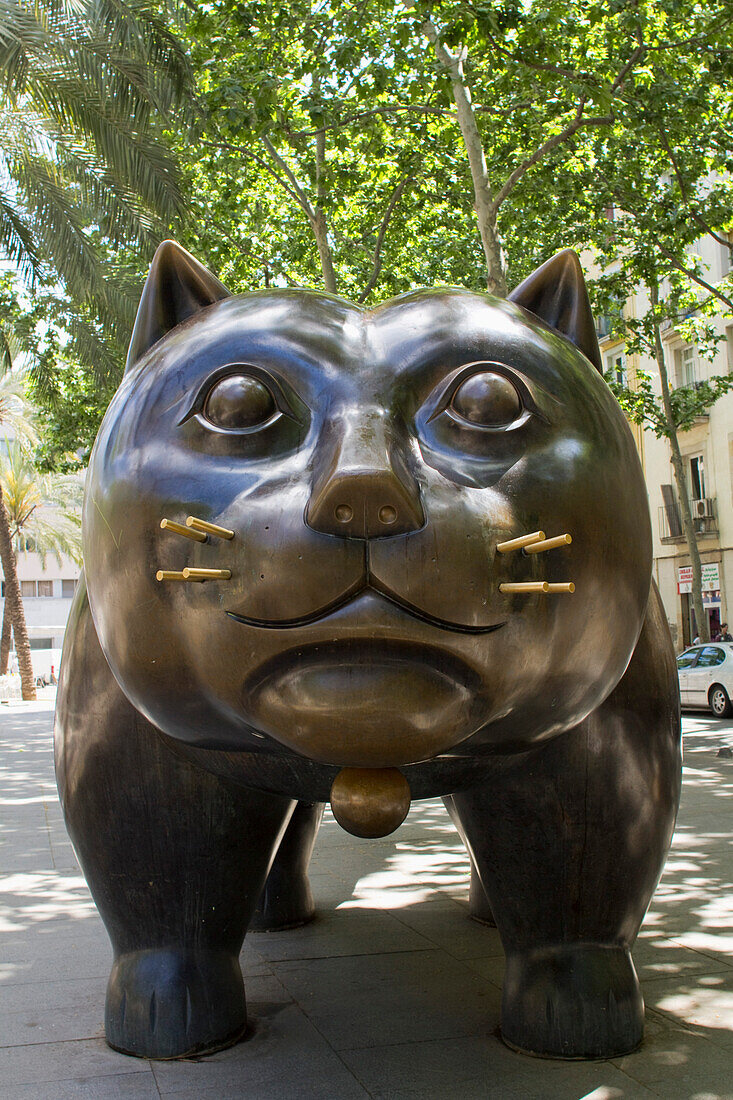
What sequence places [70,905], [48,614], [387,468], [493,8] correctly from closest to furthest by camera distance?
[387,468] < [70,905] < [493,8] < [48,614]

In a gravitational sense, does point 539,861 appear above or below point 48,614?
below

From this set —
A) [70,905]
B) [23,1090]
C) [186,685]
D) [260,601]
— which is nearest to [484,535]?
[260,601]

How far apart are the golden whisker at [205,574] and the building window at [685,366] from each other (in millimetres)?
29136

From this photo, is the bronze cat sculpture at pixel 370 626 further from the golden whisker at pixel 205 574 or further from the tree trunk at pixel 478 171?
the tree trunk at pixel 478 171

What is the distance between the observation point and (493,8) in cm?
1011

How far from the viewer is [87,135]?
9.86 m

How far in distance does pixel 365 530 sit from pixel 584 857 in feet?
4.64

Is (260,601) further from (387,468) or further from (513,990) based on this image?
(513,990)

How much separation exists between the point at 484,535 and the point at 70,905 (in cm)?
414

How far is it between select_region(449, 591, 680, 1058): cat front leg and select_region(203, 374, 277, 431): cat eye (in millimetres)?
1196

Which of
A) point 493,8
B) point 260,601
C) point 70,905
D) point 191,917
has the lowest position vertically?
point 70,905

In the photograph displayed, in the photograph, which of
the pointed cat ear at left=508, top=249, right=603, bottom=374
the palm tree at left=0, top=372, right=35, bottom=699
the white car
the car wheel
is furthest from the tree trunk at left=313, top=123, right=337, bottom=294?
the palm tree at left=0, top=372, right=35, bottom=699

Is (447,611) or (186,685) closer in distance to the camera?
(447,611)

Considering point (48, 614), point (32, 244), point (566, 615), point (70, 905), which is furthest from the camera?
point (48, 614)
